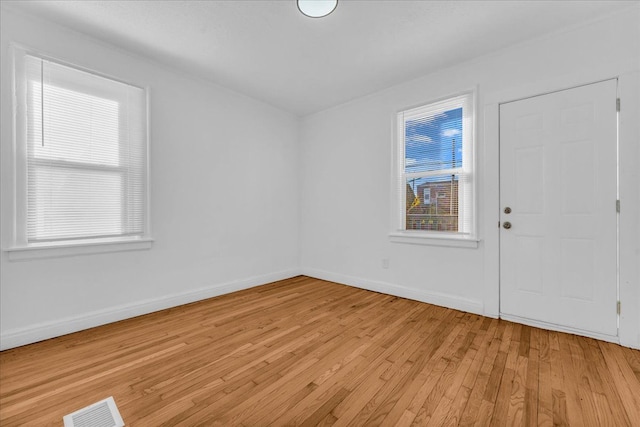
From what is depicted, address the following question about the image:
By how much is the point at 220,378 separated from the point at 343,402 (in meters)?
0.82

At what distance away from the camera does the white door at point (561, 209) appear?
2393 millimetres

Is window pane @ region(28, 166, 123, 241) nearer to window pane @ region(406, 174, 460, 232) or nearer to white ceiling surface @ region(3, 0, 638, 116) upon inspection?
white ceiling surface @ region(3, 0, 638, 116)

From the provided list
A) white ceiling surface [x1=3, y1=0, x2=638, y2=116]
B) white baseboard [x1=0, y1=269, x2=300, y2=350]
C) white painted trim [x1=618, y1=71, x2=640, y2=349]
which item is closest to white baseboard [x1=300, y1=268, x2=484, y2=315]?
white painted trim [x1=618, y1=71, x2=640, y2=349]

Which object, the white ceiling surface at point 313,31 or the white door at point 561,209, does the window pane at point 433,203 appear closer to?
the white door at point 561,209

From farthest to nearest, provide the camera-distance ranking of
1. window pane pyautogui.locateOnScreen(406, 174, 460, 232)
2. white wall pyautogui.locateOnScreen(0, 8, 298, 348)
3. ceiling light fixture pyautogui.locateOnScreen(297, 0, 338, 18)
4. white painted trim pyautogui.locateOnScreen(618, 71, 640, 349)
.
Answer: window pane pyautogui.locateOnScreen(406, 174, 460, 232) → white wall pyautogui.locateOnScreen(0, 8, 298, 348) → white painted trim pyautogui.locateOnScreen(618, 71, 640, 349) → ceiling light fixture pyautogui.locateOnScreen(297, 0, 338, 18)

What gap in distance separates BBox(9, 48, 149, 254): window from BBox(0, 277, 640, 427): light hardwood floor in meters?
0.96

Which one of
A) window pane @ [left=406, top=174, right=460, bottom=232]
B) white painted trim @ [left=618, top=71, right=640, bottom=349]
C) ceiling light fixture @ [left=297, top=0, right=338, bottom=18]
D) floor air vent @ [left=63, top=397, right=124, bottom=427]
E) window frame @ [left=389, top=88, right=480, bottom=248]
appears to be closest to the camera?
floor air vent @ [left=63, top=397, right=124, bottom=427]

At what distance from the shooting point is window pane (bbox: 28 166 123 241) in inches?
95.7

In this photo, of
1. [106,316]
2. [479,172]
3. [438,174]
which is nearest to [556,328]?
[479,172]

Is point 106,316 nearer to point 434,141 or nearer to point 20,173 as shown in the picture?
point 20,173

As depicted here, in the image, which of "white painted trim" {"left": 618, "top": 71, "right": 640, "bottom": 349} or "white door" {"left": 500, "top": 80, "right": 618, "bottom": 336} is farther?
"white door" {"left": 500, "top": 80, "right": 618, "bottom": 336}

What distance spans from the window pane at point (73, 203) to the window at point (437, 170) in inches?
126

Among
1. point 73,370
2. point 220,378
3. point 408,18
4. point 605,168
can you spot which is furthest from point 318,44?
point 73,370

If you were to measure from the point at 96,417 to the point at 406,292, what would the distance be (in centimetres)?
306
